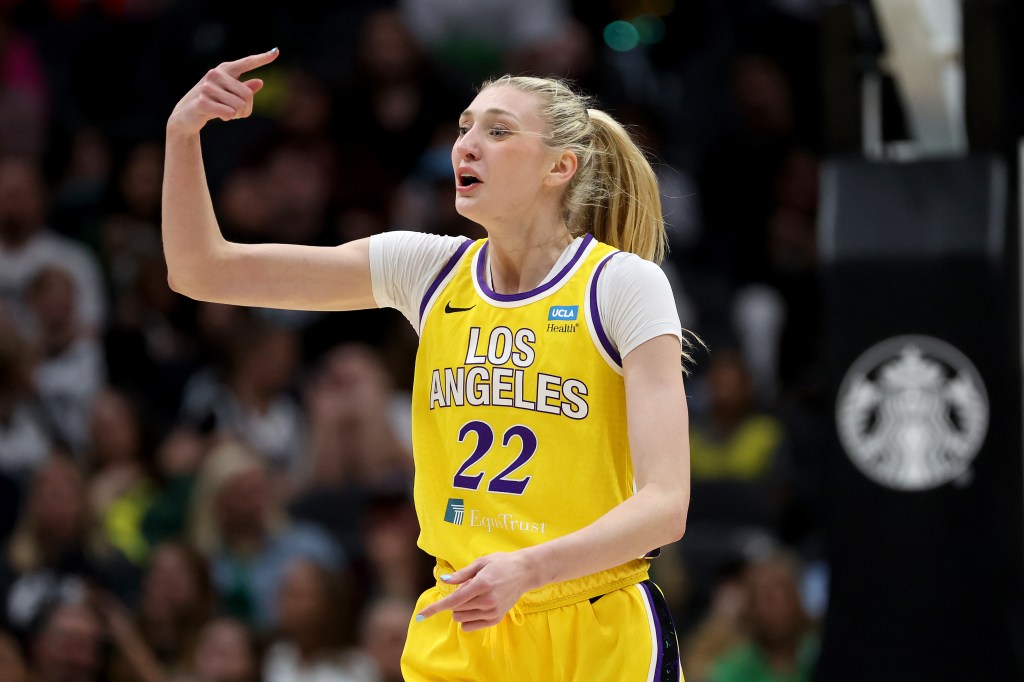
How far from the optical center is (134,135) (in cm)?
1072

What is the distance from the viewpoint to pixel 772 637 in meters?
7.11

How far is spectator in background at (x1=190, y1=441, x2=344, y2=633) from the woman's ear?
15.1ft

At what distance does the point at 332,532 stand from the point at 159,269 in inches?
94.5

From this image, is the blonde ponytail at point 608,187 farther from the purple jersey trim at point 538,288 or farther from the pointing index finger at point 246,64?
the pointing index finger at point 246,64

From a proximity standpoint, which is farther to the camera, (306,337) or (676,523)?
(306,337)

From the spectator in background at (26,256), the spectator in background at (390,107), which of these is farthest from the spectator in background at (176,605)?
the spectator in background at (390,107)

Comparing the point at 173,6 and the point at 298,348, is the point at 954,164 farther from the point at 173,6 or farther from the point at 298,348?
the point at 173,6

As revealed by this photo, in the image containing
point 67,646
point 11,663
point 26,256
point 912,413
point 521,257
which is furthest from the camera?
point 26,256

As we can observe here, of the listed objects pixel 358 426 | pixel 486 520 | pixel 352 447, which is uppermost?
pixel 486 520

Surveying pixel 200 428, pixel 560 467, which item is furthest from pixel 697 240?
pixel 560 467

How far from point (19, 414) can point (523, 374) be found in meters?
6.15

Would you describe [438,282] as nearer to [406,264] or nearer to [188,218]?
[406,264]

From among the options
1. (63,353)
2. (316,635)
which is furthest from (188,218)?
(63,353)

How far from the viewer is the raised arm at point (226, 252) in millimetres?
3453
